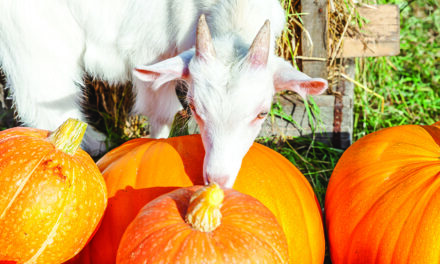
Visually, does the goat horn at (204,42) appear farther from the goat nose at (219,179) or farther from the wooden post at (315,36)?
the wooden post at (315,36)

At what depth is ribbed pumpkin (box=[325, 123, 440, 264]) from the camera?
75.4 inches

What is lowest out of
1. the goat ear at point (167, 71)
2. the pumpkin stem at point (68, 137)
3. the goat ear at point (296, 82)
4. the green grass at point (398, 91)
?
A: the green grass at point (398, 91)

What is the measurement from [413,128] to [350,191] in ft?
1.66

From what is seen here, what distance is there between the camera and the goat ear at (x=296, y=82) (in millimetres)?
2260

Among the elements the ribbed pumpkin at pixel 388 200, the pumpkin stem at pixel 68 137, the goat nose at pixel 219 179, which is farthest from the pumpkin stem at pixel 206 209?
the ribbed pumpkin at pixel 388 200

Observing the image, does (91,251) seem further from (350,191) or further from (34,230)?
(350,191)

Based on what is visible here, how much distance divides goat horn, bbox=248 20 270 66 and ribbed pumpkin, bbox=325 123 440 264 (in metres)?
0.65

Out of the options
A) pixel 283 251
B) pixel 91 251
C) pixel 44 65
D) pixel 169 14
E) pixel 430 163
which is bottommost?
pixel 91 251

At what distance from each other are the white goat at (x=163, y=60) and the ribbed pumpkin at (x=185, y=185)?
11 centimetres

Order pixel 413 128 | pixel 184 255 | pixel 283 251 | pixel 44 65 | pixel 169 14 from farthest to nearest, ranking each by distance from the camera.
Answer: pixel 44 65 < pixel 169 14 < pixel 413 128 < pixel 283 251 < pixel 184 255

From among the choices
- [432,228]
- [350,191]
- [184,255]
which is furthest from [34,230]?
[432,228]

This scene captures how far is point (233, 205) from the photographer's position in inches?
68.1

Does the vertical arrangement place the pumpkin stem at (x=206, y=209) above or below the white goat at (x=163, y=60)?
below

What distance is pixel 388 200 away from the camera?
2021 mm
